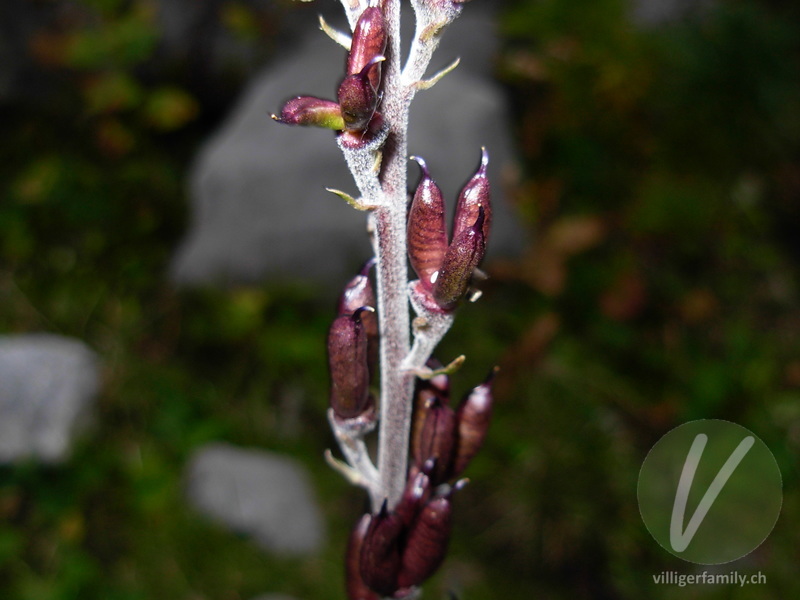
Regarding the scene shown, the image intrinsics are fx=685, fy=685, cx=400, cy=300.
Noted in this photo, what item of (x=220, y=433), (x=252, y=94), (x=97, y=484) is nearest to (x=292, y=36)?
(x=252, y=94)

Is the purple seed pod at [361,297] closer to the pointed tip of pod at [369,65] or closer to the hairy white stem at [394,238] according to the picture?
the hairy white stem at [394,238]

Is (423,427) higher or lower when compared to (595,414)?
higher

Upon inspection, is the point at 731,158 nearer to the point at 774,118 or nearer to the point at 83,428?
the point at 774,118

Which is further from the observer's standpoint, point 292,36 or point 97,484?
point 292,36

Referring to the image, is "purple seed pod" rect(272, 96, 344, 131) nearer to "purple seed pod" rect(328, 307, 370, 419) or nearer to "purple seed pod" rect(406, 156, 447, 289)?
"purple seed pod" rect(406, 156, 447, 289)

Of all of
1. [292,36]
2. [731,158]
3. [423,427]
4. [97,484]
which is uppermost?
[423,427]

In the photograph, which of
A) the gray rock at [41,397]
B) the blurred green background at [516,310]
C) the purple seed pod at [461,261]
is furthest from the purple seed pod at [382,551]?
the gray rock at [41,397]
